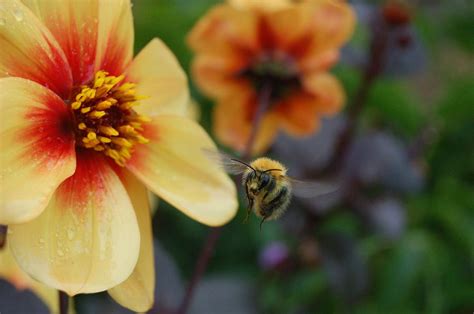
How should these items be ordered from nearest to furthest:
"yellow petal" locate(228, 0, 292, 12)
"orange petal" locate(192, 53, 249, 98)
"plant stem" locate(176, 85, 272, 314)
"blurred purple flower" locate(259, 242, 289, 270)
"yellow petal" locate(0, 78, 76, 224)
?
1. "yellow petal" locate(0, 78, 76, 224)
2. "plant stem" locate(176, 85, 272, 314)
3. "yellow petal" locate(228, 0, 292, 12)
4. "orange petal" locate(192, 53, 249, 98)
5. "blurred purple flower" locate(259, 242, 289, 270)

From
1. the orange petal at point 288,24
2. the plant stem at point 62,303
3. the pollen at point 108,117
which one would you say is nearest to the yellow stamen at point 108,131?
the pollen at point 108,117

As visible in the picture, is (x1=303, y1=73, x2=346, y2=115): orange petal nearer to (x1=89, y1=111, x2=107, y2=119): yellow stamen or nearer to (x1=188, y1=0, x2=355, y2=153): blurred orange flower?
(x1=188, y1=0, x2=355, y2=153): blurred orange flower

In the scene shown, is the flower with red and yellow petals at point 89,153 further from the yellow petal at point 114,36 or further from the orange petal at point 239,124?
the orange petal at point 239,124

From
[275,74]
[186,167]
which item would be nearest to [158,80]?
[186,167]

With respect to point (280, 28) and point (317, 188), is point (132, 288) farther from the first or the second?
point (280, 28)

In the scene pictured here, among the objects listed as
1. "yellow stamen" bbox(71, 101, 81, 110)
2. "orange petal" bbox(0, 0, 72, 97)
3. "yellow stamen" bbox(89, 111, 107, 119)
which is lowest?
"yellow stamen" bbox(89, 111, 107, 119)

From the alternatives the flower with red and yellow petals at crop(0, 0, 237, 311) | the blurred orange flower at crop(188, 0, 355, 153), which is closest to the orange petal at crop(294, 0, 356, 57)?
the blurred orange flower at crop(188, 0, 355, 153)
